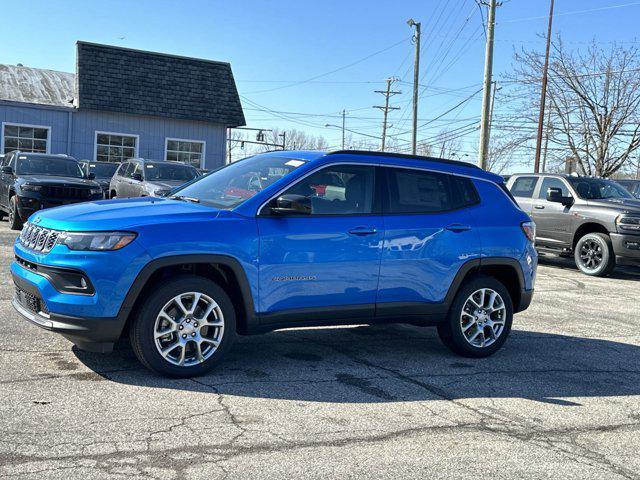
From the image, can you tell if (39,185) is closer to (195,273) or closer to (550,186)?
(195,273)

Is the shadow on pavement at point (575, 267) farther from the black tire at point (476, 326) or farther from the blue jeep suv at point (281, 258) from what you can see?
the blue jeep suv at point (281, 258)

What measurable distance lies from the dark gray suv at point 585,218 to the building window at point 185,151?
18.0m

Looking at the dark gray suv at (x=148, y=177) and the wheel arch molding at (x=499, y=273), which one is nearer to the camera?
the wheel arch molding at (x=499, y=273)

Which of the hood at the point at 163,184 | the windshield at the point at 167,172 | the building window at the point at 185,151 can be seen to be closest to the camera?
the hood at the point at 163,184

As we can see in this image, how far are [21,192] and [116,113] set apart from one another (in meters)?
15.4

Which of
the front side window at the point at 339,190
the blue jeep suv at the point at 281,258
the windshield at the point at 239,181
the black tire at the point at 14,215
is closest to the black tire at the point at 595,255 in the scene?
the blue jeep suv at the point at 281,258

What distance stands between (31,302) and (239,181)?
75.3 inches

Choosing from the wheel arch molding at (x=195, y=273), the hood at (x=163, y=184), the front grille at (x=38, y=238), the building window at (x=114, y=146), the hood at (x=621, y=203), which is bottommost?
the wheel arch molding at (x=195, y=273)

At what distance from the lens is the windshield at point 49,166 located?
14961mm

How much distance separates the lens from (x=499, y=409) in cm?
496

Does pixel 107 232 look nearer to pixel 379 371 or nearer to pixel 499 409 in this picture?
pixel 379 371

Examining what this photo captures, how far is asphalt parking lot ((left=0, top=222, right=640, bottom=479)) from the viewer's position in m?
3.80

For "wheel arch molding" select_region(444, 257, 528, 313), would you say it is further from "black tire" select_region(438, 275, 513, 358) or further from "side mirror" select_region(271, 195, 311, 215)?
"side mirror" select_region(271, 195, 311, 215)

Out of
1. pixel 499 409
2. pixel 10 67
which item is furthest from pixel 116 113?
pixel 499 409
